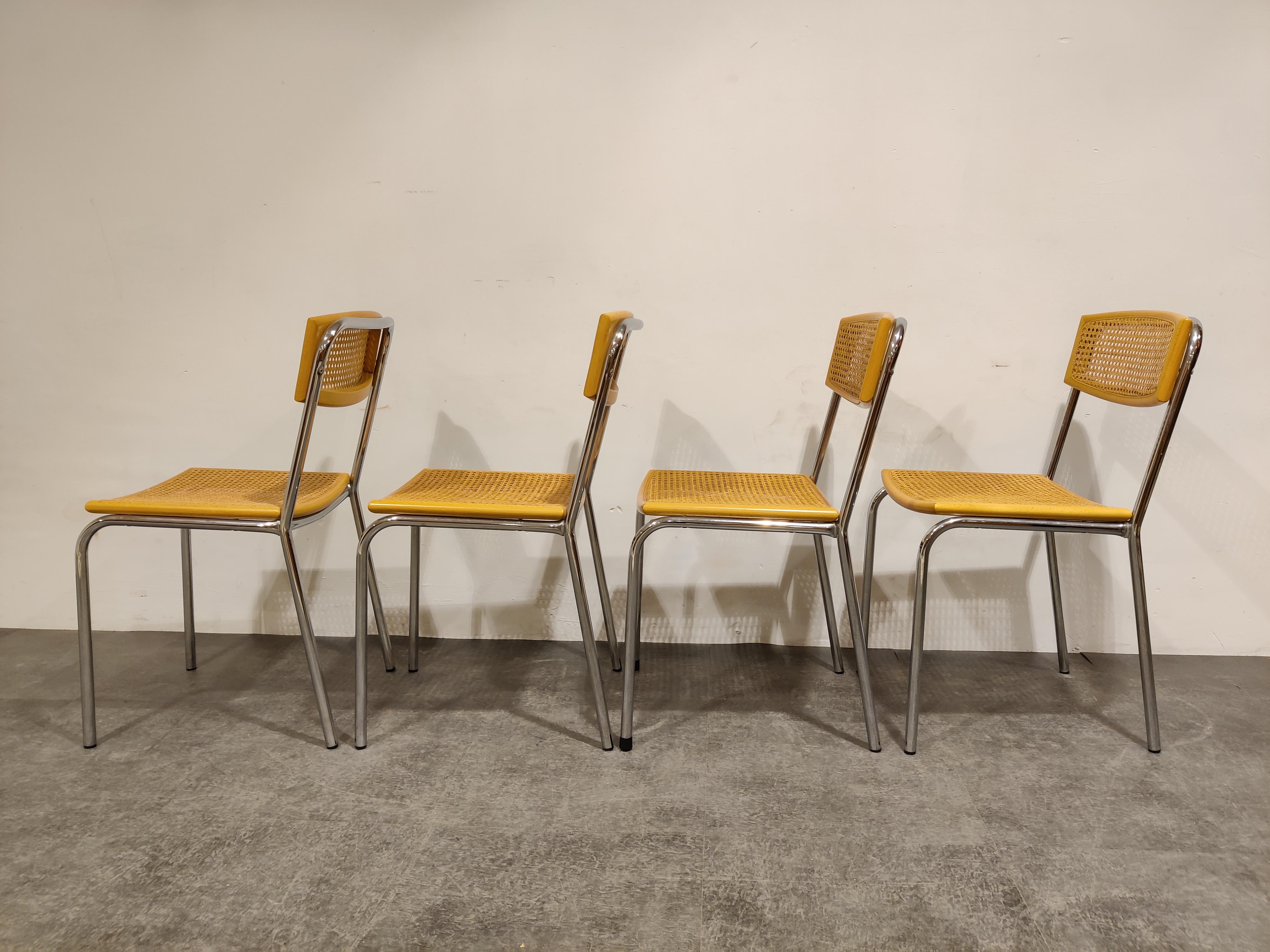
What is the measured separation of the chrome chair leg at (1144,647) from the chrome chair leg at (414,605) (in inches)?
61.9

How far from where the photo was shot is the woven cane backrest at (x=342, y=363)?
148 cm

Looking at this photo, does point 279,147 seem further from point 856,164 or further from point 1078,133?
point 1078,133

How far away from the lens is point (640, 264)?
6.95ft

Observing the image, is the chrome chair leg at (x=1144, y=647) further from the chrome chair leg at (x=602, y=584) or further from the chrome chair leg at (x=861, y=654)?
the chrome chair leg at (x=602, y=584)

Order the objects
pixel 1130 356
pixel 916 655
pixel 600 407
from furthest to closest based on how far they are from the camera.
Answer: pixel 1130 356 → pixel 916 655 → pixel 600 407

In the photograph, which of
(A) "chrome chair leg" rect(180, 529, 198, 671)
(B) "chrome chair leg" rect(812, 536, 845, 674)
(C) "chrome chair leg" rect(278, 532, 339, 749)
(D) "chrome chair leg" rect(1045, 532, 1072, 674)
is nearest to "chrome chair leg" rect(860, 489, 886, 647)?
(B) "chrome chair leg" rect(812, 536, 845, 674)

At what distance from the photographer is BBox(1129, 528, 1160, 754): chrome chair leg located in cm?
163

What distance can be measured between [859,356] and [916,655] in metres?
0.64

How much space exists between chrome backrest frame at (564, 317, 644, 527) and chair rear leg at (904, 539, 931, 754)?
68 centimetres

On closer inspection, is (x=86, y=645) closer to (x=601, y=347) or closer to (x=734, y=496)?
(x=601, y=347)

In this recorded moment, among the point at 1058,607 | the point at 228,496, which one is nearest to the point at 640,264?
the point at 228,496

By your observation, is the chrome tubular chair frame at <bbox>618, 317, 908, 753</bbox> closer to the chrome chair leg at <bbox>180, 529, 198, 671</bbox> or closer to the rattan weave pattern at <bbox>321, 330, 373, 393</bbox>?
the rattan weave pattern at <bbox>321, 330, 373, 393</bbox>

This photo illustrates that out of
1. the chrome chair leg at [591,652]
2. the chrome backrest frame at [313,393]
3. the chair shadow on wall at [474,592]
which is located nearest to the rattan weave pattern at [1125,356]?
the chrome chair leg at [591,652]

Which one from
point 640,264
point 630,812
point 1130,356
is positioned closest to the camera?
point 630,812
